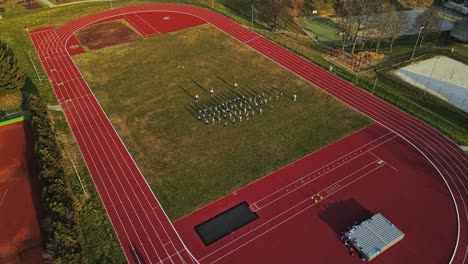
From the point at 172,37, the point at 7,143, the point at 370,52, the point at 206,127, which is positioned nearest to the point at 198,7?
the point at 172,37

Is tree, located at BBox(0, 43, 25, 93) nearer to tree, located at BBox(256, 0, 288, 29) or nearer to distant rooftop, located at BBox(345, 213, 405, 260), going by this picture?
tree, located at BBox(256, 0, 288, 29)

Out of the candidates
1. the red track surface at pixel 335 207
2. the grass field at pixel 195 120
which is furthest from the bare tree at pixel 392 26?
the red track surface at pixel 335 207

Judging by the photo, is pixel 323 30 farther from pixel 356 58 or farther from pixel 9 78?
pixel 9 78

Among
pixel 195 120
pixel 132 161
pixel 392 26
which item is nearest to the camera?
pixel 132 161

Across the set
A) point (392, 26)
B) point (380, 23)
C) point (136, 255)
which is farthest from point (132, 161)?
point (392, 26)

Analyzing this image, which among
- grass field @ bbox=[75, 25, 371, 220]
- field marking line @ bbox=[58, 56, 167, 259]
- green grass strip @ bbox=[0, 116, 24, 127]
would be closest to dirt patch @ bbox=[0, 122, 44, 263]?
green grass strip @ bbox=[0, 116, 24, 127]

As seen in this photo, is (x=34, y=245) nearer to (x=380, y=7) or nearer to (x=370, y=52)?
(x=370, y=52)

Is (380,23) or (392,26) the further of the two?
(392,26)
